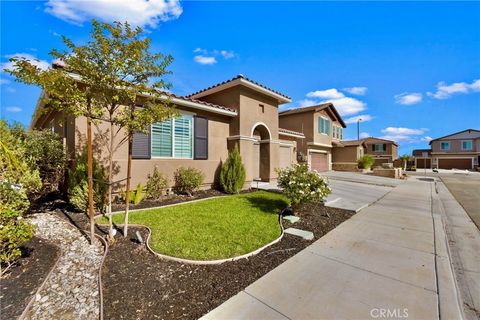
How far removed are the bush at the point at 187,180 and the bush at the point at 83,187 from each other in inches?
121

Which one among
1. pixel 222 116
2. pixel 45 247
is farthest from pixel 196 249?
pixel 222 116

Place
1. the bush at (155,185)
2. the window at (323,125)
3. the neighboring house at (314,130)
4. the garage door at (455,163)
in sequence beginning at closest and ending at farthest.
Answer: the bush at (155,185) < the neighboring house at (314,130) < the window at (323,125) < the garage door at (455,163)

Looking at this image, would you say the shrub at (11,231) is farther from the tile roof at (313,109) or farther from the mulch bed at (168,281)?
the tile roof at (313,109)

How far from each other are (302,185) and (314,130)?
17506 mm

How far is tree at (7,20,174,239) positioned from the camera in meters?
4.27

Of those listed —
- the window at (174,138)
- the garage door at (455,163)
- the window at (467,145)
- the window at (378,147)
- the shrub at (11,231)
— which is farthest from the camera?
the window at (378,147)

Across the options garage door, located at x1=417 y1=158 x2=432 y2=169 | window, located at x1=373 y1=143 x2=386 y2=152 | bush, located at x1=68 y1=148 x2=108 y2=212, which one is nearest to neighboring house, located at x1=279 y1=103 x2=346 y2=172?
bush, located at x1=68 y1=148 x2=108 y2=212

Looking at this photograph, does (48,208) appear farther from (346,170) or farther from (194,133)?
(346,170)

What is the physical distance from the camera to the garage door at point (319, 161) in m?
23.8

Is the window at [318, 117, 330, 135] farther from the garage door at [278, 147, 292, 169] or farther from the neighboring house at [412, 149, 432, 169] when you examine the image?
the neighboring house at [412, 149, 432, 169]

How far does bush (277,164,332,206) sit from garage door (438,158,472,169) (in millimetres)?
59096

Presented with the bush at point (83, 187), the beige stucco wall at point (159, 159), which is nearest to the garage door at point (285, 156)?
the beige stucco wall at point (159, 159)

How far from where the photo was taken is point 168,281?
11.9ft

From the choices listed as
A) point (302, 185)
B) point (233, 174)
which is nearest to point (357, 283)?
point (302, 185)
